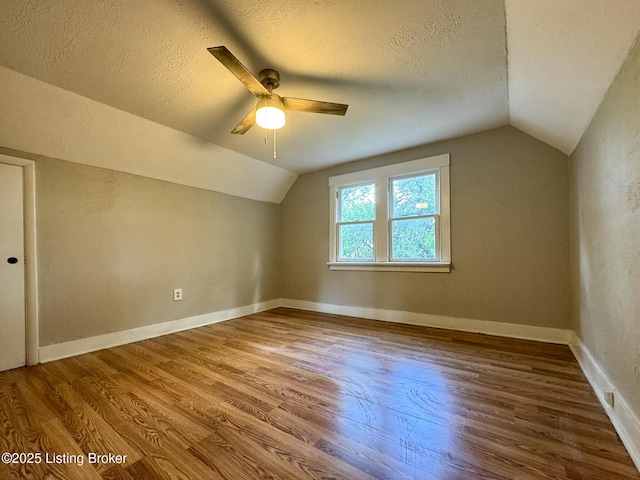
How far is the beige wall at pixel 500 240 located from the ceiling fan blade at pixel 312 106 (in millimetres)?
1745

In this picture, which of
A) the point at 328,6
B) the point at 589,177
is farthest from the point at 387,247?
the point at 328,6

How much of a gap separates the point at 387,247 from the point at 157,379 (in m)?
2.77

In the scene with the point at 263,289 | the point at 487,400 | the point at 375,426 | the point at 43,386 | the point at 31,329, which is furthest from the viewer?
the point at 263,289

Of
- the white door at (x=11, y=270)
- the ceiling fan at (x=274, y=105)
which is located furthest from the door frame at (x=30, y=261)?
the ceiling fan at (x=274, y=105)

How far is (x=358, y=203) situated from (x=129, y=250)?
2859mm

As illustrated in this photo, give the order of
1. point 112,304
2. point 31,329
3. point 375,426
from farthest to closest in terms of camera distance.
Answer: point 112,304 → point 31,329 → point 375,426

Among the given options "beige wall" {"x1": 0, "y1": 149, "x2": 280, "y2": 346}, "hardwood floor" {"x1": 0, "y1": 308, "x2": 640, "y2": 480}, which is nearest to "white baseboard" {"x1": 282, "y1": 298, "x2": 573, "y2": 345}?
"hardwood floor" {"x1": 0, "y1": 308, "x2": 640, "y2": 480}

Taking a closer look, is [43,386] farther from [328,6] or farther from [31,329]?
[328,6]

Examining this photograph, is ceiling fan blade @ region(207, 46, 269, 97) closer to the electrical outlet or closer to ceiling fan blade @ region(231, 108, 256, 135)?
ceiling fan blade @ region(231, 108, 256, 135)

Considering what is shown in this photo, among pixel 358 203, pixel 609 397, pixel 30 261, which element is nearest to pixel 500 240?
pixel 609 397

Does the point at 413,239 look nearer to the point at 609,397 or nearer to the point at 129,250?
the point at 609,397

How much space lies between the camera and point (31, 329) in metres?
2.21

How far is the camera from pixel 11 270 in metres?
2.14

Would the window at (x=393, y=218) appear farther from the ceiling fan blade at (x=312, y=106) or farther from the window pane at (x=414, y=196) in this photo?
the ceiling fan blade at (x=312, y=106)
